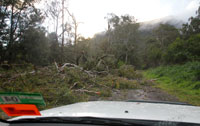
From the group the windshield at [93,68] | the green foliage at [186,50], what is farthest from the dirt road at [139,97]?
the green foliage at [186,50]

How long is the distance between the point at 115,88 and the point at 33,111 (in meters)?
7.32

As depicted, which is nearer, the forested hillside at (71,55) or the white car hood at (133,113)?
the white car hood at (133,113)

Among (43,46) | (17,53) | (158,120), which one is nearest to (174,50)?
(43,46)

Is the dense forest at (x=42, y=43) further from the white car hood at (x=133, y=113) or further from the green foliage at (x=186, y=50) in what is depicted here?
the white car hood at (x=133, y=113)

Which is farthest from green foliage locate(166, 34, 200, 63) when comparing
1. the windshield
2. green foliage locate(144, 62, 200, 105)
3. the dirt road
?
the dirt road

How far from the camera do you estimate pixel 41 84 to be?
6227 millimetres

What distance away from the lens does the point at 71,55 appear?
15797mm

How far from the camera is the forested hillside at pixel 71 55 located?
235 inches

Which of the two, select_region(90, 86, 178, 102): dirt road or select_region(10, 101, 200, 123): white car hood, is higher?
select_region(10, 101, 200, 123): white car hood

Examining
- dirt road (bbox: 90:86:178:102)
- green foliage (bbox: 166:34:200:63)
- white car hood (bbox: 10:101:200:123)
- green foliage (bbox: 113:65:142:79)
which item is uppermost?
green foliage (bbox: 166:34:200:63)

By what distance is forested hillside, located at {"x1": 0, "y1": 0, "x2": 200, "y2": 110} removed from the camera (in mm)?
5976

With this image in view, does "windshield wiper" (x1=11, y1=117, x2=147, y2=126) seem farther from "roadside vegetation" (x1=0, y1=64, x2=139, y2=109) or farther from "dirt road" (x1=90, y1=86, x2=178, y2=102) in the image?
"dirt road" (x1=90, y1=86, x2=178, y2=102)

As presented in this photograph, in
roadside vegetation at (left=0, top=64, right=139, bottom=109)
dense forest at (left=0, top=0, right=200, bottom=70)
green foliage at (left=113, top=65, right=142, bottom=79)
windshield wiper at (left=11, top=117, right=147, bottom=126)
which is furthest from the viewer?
dense forest at (left=0, top=0, right=200, bottom=70)

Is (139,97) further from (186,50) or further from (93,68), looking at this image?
(186,50)
